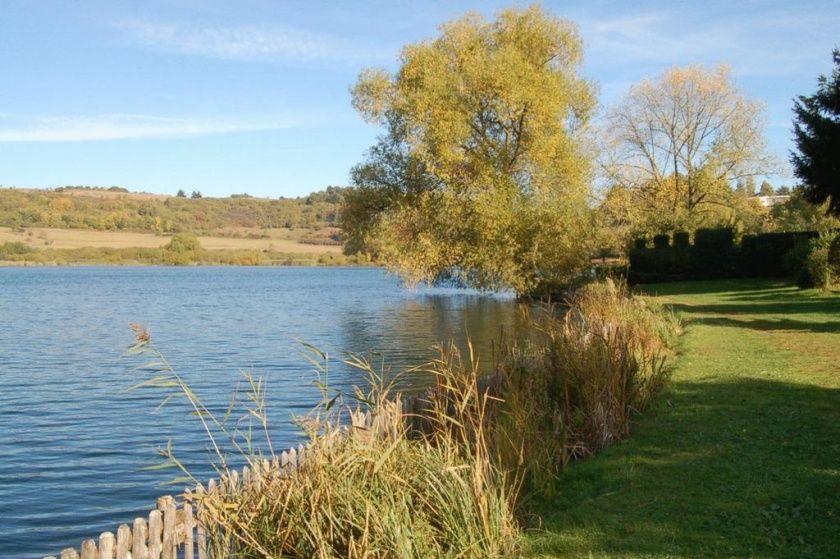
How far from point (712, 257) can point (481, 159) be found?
1512 cm

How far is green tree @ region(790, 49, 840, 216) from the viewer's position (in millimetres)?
26109

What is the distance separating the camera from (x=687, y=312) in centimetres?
2597

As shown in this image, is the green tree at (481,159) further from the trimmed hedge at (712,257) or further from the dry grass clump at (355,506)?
the dry grass clump at (355,506)

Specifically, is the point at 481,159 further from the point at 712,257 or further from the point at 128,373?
the point at 128,373

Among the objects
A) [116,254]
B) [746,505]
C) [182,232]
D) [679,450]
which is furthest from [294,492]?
[182,232]

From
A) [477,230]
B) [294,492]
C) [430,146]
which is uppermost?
[430,146]

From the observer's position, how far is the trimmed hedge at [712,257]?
136 ft

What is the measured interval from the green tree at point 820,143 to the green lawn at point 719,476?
13.2m

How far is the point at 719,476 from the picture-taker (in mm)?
8117

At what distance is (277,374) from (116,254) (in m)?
119

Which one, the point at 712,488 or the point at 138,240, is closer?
the point at 712,488

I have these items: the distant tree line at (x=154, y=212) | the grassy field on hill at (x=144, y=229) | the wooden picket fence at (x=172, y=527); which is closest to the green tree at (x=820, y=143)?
the wooden picket fence at (x=172, y=527)

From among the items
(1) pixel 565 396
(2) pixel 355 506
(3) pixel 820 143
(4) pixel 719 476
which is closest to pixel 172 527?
(2) pixel 355 506

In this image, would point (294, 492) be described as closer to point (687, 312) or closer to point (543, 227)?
point (687, 312)
